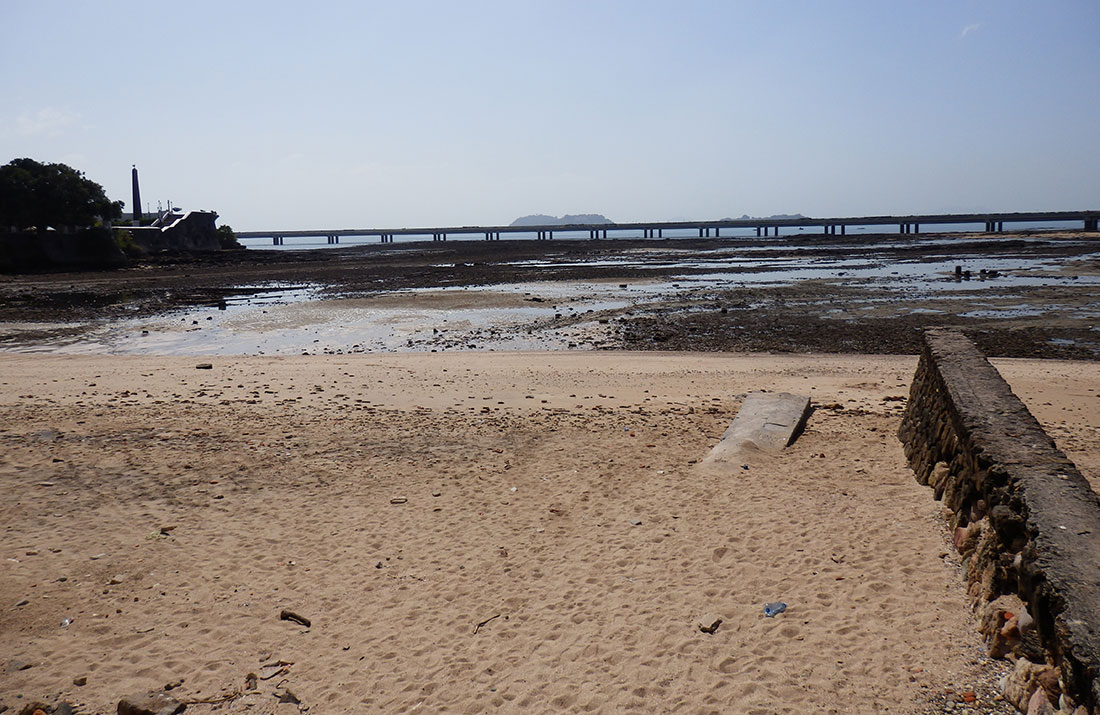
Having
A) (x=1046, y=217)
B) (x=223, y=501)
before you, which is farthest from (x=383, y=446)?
(x=1046, y=217)

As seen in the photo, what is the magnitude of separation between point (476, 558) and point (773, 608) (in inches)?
97.6

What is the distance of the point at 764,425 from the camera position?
962 centimetres

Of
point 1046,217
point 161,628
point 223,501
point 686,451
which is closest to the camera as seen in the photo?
point 161,628

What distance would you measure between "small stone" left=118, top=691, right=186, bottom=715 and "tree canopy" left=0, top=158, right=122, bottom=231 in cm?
5873

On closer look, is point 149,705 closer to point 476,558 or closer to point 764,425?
point 476,558

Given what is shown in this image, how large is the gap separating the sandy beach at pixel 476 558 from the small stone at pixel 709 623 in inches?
2.5

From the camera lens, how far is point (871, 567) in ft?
18.7

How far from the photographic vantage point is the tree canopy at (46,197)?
2021 inches

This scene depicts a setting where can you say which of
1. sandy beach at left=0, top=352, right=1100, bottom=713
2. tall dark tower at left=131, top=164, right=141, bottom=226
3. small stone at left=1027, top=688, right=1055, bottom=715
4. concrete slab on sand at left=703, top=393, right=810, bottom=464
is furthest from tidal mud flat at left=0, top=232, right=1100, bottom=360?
tall dark tower at left=131, top=164, right=141, bottom=226

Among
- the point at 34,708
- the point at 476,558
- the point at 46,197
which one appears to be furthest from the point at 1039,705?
the point at 46,197

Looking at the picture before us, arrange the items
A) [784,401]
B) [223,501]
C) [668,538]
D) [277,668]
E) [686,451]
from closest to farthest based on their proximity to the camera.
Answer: [277,668] → [668,538] → [223,501] → [686,451] → [784,401]

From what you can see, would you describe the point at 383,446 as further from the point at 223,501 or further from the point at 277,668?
the point at 277,668

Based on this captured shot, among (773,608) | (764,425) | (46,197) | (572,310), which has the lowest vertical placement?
(773,608)

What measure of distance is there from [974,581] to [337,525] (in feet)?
17.4
